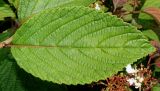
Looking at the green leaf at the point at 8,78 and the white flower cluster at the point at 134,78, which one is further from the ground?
the green leaf at the point at 8,78

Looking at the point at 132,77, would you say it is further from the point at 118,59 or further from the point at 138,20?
the point at 118,59

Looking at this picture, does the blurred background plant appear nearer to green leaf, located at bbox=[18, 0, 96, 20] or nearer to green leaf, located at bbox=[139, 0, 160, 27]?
green leaf, located at bbox=[139, 0, 160, 27]

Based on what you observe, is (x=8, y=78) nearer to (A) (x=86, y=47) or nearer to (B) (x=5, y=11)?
(B) (x=5, y=11)

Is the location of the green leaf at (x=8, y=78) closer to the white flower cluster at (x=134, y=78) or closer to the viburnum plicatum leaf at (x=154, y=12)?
the white flower cluster at (x=134, y=78)

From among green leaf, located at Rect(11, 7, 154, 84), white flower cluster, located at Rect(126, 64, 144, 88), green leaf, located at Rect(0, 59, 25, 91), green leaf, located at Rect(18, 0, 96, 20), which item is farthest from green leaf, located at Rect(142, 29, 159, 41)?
green leaf, located at Rect(11, 7, 154, 84)

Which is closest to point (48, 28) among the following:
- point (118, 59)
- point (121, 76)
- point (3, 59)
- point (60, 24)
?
point (60, 24)

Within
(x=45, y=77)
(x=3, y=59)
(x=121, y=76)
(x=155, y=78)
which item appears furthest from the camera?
(x=155, y=78)

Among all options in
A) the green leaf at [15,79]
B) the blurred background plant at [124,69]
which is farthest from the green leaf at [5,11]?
the green leaf at [15,79]
